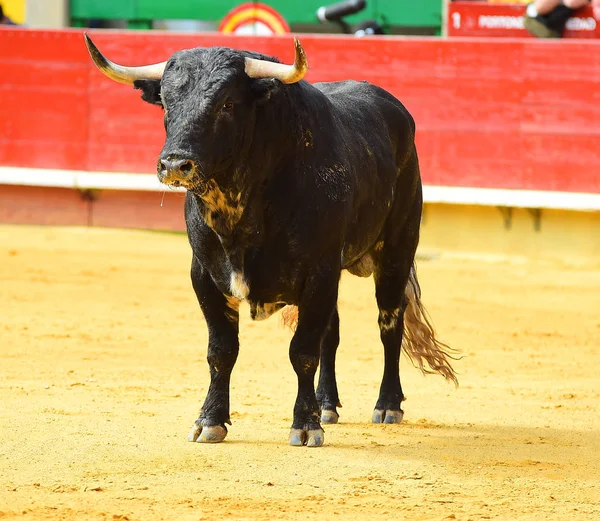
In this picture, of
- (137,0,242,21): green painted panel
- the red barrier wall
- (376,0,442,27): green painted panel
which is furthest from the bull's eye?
(137,0,242,21): green painted panel

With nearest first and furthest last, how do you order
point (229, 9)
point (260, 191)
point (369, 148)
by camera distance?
point (260, 191) < point (369, 148) < point (229, 9)

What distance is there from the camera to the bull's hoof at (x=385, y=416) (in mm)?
5324

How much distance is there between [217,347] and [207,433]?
0.32 metres

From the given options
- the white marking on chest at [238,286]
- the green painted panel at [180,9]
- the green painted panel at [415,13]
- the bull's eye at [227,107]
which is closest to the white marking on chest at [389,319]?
the white marking on chest at [238,286]

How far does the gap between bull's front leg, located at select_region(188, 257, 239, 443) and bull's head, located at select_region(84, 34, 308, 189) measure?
53 cm

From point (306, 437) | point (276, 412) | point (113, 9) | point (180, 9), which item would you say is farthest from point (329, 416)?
point (113, 9)

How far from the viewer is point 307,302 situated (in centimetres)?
471

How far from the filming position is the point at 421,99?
11.6 meters

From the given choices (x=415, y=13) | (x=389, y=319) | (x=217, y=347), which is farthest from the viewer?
(x=415, y=13)

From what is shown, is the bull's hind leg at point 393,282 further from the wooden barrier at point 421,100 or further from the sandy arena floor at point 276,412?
the wooden barrier at point 421,100

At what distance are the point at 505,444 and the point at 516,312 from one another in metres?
3.96

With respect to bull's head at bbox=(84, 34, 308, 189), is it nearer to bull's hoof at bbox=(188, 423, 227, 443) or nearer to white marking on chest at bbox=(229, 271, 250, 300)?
white marking on chest at bbox=(229, 271, 250, 300)

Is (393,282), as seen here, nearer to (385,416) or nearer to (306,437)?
(385,416)

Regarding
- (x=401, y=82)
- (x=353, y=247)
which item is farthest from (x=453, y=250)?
(x=353, y=247)
